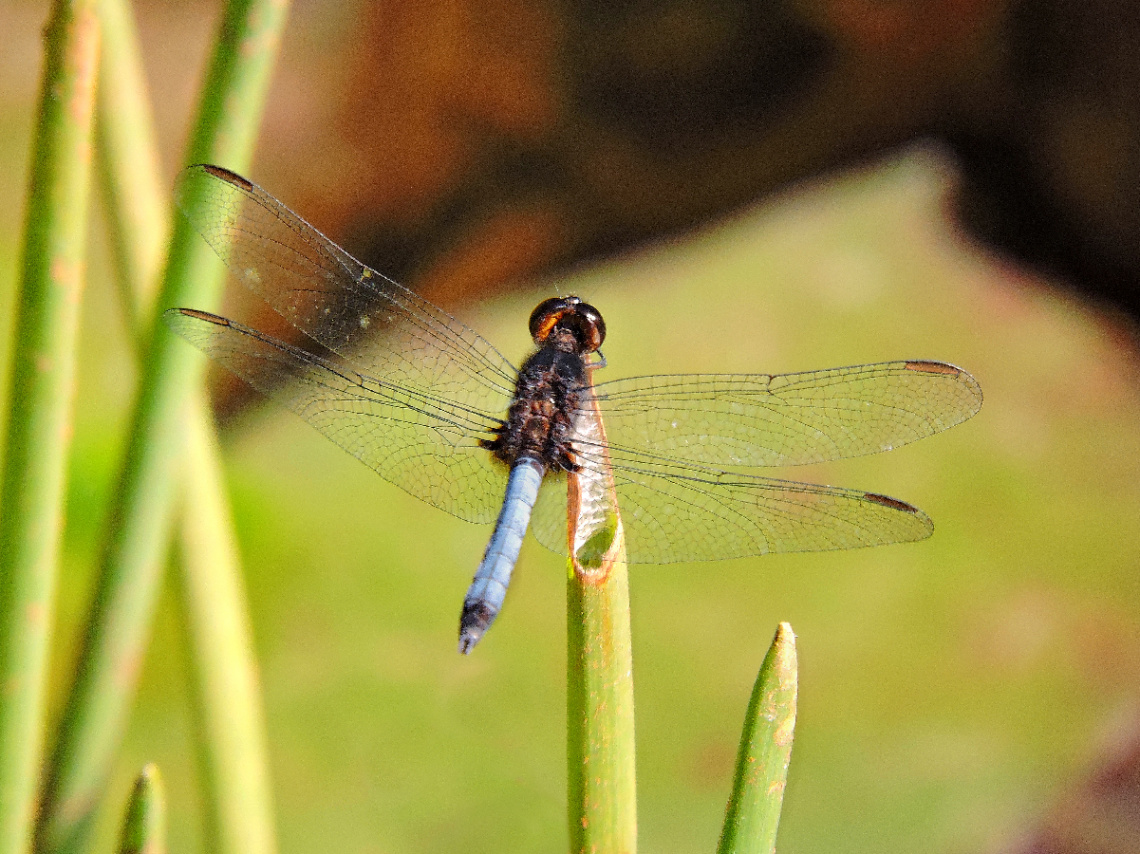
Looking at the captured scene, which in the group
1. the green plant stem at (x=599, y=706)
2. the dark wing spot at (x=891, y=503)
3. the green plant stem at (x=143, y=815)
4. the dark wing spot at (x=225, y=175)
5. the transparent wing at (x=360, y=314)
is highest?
the transparent wing at (x=360, y=314)

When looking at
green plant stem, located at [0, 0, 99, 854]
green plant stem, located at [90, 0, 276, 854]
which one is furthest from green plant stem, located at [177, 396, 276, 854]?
green plant stem, located at [0, 0, 99, 854]

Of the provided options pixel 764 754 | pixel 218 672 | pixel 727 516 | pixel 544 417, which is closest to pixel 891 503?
pixel 727 516

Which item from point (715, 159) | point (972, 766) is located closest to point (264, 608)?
point (972, 766)

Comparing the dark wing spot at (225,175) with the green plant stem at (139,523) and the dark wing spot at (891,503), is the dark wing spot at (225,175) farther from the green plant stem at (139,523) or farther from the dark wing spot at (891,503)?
the dark wing spot at (891,503)

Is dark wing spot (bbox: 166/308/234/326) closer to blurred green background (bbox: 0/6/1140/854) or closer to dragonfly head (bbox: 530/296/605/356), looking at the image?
dragonfly head (bbox: 530/296/605/356)

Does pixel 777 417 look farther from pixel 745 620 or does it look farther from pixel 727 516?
pixel 745 620

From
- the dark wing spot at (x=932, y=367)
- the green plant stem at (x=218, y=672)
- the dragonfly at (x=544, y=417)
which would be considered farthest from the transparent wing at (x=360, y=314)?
the dark wing spot at (x=932, y=367)
